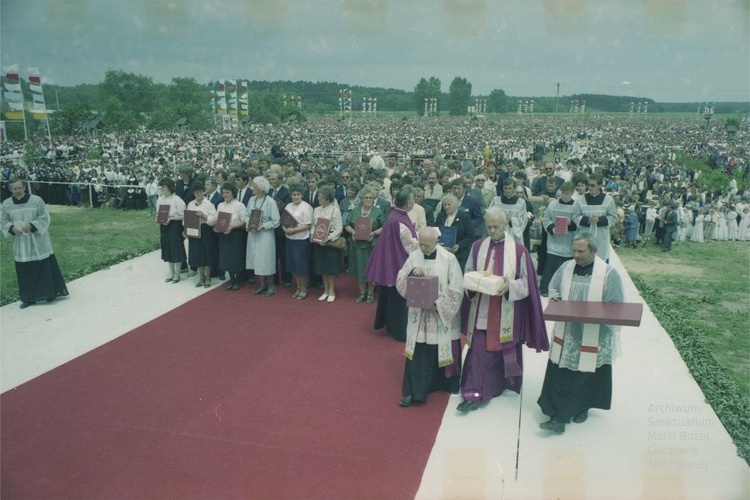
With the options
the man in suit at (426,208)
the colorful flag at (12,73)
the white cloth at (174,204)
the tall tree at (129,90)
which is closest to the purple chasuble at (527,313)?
the man in suit at (426,208)

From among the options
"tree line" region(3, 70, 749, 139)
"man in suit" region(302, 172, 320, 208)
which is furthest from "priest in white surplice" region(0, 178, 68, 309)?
"tree line" region(3, 70, 749, 139)

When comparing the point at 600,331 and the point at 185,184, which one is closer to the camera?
the point at 600,331

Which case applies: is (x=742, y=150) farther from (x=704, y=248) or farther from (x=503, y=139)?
(x=704, y=248)

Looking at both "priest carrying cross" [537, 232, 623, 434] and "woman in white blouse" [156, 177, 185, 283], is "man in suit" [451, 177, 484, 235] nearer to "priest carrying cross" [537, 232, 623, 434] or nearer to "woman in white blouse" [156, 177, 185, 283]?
"priest carrying cross" [537, 232, 623, 434]

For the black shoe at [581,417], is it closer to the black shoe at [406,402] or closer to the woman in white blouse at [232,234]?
the black shoe at [406,402]

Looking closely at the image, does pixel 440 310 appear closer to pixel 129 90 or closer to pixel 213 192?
pixel 213 192

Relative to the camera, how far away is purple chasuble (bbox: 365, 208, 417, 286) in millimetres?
7812

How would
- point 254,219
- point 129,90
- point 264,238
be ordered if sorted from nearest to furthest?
point 254,219
point 264,238
point 129,90

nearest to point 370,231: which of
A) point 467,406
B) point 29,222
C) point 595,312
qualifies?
point 467,406

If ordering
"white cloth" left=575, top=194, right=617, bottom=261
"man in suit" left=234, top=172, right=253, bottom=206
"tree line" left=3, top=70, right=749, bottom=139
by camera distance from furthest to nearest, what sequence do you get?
"tree line" left=3, top=70, right=749, bottom=139, "man in suit" left=234, top=172, right=253, bottom=206, "white cloth" left=575, top=194, right=617, bottom=261

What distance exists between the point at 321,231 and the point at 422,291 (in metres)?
3.77

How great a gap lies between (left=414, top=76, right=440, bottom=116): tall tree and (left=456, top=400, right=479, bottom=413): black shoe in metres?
94.4

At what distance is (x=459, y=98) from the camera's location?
338ft

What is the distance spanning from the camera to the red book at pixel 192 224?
984 centimetres
